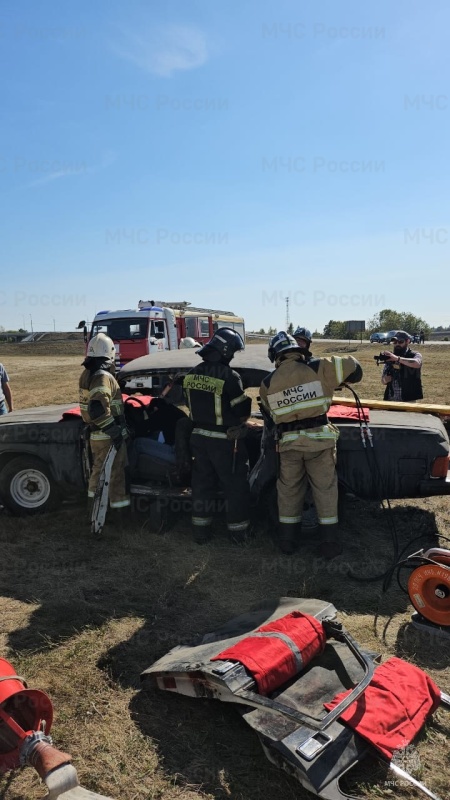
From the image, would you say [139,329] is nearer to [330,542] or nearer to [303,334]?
[303,334]

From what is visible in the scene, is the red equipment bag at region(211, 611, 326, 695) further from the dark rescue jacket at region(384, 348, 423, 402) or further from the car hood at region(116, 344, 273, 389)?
the dark rescue jacket at region(384, 348, 423, 402)

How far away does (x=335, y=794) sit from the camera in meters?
2.14

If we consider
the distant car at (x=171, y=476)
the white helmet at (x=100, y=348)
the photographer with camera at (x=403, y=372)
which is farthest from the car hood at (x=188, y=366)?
the photographer with camera at (x=403, y=372)

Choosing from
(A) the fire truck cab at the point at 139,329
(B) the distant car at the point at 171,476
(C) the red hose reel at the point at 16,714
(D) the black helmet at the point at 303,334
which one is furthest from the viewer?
(A) the fire truck cab at the point at 139,329

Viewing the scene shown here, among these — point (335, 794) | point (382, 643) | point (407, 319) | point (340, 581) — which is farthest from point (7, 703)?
point (407, 319)

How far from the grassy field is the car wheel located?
0.13 meters

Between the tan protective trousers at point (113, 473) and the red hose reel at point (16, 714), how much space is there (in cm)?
245

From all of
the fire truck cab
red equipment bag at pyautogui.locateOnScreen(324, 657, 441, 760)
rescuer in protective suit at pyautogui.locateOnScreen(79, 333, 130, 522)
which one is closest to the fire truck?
the fire truck cab

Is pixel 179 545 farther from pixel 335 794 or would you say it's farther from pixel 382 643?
pixel 335 794

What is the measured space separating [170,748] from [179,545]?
2360 mm

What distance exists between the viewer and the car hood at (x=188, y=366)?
4.98 metres

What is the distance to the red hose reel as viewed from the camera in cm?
235

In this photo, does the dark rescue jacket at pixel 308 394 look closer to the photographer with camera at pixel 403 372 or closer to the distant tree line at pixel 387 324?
the photographer with camera at pixel 403 372

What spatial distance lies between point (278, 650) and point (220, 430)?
2.16 m
